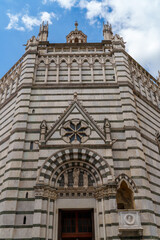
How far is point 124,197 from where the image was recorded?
11.4 meters

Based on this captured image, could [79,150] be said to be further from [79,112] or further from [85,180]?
[79,112]

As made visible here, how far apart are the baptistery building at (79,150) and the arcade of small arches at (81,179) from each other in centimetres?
5

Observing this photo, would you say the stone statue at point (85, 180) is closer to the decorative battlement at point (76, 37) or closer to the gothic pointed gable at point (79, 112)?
the gothic pointed gable at point (79, 112)

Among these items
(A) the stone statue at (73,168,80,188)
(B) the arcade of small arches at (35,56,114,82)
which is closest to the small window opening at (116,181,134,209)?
(A) the stone statue at (73,168,80,188)

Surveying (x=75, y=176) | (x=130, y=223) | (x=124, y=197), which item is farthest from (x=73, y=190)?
(x=130, y=223)

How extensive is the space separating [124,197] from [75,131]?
452 cm

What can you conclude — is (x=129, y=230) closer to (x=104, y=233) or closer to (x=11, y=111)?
(x=104, y=233)

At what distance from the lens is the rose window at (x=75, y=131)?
12.4m

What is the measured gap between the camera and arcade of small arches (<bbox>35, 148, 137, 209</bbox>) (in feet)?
35.5

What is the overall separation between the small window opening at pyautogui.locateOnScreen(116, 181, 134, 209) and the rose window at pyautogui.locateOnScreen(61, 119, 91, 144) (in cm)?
328

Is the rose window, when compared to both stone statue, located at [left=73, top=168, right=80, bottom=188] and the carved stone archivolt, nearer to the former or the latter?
stone statue, located at [left=73, top=168, right=80, bottom=188]

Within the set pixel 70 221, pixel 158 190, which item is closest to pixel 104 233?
pixel 70 221

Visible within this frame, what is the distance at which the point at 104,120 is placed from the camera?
13039mm

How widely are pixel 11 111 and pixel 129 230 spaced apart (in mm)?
10491
